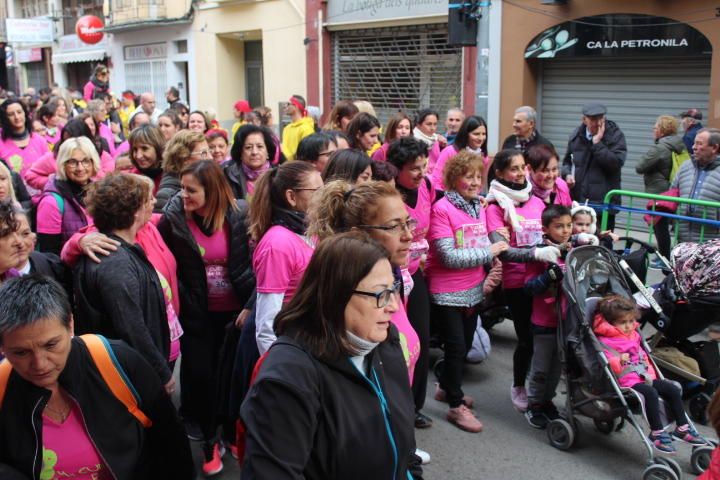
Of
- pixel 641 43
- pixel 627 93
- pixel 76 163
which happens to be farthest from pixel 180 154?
pixel 627 93

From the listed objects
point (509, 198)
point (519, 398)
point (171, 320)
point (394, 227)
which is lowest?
point (519, 398)

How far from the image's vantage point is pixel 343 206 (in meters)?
3.16

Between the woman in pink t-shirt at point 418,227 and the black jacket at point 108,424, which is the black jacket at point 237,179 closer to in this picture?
the woman in pink t-shirt at point 418,227

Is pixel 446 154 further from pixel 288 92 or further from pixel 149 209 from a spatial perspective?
pixel 288 92

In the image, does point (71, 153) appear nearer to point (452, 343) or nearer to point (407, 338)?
point (452, 343)

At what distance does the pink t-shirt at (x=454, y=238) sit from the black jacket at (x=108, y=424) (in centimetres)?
239

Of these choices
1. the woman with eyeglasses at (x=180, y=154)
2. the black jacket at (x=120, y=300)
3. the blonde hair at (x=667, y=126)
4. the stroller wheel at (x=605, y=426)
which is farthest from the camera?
the blonde hair at (x=667, y=126)

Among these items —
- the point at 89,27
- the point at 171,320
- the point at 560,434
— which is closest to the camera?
the point at 171,320

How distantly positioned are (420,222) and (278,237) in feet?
4.79

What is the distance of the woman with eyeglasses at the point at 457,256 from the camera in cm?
464

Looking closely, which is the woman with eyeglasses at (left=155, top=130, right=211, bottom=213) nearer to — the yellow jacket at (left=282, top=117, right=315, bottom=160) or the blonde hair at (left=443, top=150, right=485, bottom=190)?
the blonde hair at (left=443, top=150, right=485, bottom=190)

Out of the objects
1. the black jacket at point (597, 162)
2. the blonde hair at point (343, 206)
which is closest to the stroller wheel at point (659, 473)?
the blonde hair at point (343, 206)

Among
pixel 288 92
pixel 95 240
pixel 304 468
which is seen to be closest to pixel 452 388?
pixel 95 240

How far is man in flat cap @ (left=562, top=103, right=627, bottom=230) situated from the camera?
304 inches
